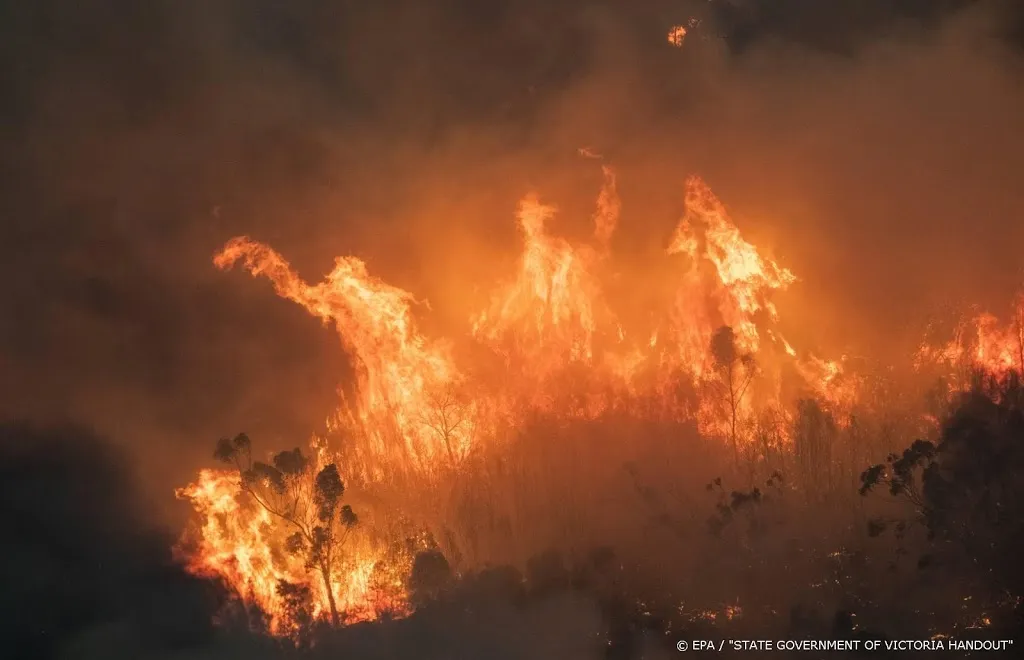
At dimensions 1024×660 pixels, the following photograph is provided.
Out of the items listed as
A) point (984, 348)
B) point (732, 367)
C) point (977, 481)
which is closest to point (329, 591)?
point (732, 367)

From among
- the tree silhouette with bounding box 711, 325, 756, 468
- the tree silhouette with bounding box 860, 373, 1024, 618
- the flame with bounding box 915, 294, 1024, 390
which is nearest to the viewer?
the tree silhouette with bounding box 860, 373, 1024, 618

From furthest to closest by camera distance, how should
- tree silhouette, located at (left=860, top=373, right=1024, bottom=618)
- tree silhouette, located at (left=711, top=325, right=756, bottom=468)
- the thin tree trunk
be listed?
1. tree silhouette, located at (left=711, top=325, right=756, bottom=468)
2. the thin tree trunk
3. tree silhouette, located at (left=860, top=373, right=1024, bottom=618)

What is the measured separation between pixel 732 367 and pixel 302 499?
105ft

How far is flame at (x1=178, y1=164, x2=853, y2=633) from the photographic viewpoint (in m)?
81.9

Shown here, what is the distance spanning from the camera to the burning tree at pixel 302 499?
7862cm

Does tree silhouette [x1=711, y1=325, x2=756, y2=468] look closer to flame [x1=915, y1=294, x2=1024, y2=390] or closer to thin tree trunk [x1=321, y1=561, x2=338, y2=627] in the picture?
flame [x1=915, y1=294, x2=1024, y2=390]

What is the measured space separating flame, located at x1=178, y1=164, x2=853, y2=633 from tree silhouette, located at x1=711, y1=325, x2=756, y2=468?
15 centimetres

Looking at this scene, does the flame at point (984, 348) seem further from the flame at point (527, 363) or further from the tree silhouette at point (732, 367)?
the tree silhouette at point (732, 367)

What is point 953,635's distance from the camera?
7106cm

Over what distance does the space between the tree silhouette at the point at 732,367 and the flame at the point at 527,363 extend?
15cm

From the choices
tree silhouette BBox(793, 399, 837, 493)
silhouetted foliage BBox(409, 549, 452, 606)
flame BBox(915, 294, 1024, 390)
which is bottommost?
silhouetted foliage BBox(409, 549, 452, 606)

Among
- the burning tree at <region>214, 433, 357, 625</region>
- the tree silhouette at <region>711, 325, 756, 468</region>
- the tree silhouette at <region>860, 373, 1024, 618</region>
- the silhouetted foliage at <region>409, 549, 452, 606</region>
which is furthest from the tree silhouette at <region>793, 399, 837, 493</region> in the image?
the burning tree at <region>214, 433, 357, 625</region>

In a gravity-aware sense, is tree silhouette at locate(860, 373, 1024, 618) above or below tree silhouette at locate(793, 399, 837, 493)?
below

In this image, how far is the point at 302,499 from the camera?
81562 mm
